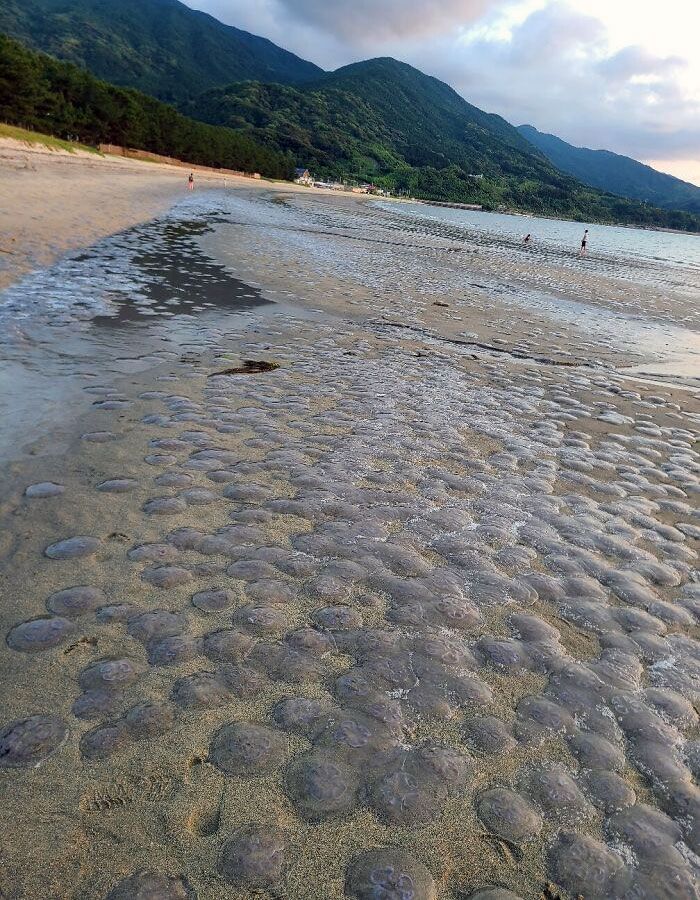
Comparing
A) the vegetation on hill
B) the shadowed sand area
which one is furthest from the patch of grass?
the shadowed sand area

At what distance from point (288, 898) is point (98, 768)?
35.7 inches

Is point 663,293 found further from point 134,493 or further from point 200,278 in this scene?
point 134,493

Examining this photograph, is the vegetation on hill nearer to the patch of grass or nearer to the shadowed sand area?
the patch of grass

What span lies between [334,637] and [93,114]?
341ft

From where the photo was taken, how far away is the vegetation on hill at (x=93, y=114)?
215 feet

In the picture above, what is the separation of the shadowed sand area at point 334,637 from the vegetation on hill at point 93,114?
77.2 m

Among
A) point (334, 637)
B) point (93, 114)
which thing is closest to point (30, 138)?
point (93, 114)

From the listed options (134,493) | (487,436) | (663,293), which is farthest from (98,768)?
(663,293)

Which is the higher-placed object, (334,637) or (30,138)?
(30,138)

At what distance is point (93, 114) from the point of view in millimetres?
85625

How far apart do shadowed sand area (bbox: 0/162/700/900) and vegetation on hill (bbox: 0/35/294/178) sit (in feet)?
253

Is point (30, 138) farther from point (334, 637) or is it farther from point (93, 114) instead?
point (334, 637)

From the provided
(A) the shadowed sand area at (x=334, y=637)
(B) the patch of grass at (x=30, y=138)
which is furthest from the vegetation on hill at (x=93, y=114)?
(A) the shadowed sand area at (x=334, y=637)

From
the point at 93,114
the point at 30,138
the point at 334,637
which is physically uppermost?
the point at 93,114
